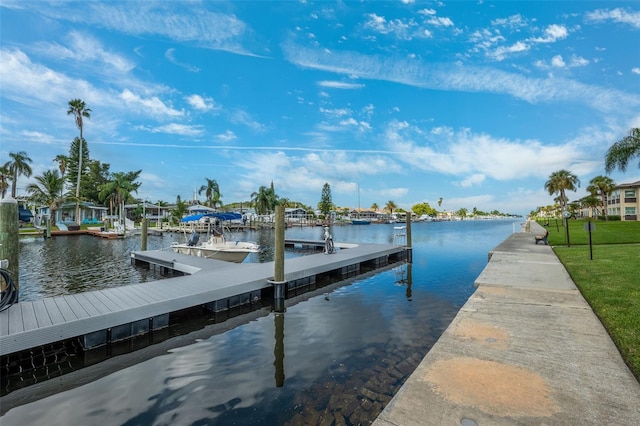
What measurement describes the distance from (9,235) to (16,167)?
2181 inches

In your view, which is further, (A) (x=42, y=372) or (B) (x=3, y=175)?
(B) (x=3, y=175)

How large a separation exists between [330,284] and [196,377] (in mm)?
7756

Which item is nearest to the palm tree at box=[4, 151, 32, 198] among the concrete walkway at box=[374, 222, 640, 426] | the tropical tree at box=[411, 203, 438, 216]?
the concrete walkway at box=[374, 222, 640, 426]

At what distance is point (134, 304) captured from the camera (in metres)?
7.18

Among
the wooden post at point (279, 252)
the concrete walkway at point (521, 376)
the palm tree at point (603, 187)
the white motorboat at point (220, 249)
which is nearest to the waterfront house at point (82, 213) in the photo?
the white motorboat at point (220, 249)

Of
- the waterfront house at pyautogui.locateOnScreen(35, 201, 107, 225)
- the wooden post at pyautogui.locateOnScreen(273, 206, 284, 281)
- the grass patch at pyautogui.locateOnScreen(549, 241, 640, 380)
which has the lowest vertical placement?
the grass patch at pyautogui.locateOnScreen(549, 241, 640, 380)

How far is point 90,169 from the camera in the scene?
6450 cm

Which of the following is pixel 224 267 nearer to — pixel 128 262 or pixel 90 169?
pixel 128 262

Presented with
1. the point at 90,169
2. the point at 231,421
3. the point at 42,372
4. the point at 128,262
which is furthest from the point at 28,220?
the point at 231,421

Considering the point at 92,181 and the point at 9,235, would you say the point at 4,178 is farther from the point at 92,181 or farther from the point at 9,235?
the point at 9,235

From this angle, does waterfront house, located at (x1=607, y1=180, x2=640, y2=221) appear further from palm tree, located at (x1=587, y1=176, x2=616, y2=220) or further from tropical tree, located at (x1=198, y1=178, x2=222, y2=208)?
tropical tree, located at (x1=198, y1=178, x2=222, y2=208)

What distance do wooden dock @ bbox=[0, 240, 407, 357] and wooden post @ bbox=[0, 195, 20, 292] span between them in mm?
915

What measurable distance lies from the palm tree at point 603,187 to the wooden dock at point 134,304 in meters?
62.9

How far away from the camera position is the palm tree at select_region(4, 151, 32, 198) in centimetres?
4625
